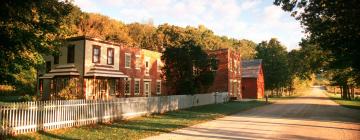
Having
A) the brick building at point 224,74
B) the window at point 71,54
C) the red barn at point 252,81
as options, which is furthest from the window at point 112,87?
the red barn at point 252,81

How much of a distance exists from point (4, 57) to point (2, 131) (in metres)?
3.24

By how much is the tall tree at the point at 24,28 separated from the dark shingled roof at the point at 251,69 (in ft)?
136

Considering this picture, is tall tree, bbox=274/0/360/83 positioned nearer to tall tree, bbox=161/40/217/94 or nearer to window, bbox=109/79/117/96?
tall tree, bbox=161/40/217/94

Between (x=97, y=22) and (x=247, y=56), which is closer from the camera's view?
(x=97, y=22)

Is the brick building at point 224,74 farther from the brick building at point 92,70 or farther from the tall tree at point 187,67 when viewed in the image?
the tall tree at point 187,67

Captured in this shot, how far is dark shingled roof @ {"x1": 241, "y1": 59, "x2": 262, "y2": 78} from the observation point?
178 ft

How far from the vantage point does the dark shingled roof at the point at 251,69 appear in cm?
5429

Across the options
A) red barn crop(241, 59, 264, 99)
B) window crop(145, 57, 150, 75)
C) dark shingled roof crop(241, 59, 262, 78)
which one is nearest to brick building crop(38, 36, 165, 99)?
window crop(145, 57, 150, 75)

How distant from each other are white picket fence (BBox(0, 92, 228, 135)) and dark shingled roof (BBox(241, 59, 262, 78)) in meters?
34.6

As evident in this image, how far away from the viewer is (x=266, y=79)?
66.2m

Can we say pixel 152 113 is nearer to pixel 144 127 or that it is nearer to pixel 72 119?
pixel 144 127

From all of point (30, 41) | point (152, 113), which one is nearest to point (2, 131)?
point (30, 41)

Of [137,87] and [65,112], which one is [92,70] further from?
[65,112]

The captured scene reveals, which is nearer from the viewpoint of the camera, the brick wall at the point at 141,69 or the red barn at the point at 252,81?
the brick wall at the point at 141,69
